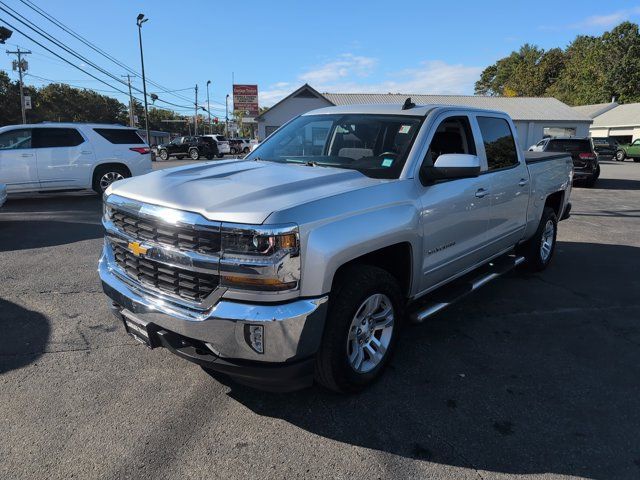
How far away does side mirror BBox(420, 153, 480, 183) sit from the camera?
342 cm

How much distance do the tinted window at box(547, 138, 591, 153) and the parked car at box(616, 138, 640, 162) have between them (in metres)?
23.9

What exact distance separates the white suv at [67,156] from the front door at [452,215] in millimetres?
9594

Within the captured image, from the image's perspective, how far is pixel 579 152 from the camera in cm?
1677

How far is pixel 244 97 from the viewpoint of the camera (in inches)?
2502

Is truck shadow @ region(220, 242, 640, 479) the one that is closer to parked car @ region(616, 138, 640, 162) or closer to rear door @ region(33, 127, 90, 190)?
rear door @ region(33, 127, 90, 190)

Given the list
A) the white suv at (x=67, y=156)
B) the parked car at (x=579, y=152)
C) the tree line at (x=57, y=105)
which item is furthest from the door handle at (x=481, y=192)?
the tree line at (x=57, y=105)

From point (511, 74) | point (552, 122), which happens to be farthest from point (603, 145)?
point (511, 74)

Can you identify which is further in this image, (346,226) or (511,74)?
(511,74)

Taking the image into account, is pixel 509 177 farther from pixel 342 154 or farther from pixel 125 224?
pixel 125 224

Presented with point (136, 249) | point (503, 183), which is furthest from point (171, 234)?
point (503, 183)

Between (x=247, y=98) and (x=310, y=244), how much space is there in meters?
64.7

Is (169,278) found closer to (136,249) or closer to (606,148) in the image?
(136,249)

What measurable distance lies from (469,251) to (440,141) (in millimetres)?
1020

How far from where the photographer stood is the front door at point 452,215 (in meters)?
3.58
